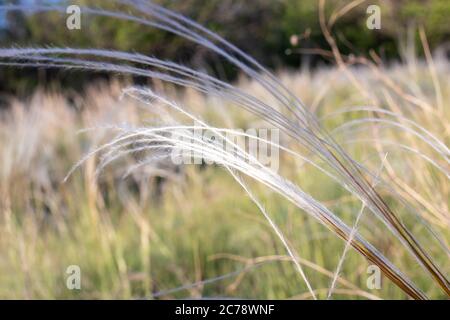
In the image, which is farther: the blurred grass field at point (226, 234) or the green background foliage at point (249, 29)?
the green background foliage at point (249, 29)

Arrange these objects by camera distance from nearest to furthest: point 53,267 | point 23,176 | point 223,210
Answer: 1. point 53,267
2. point 223,210
3. point 23,176

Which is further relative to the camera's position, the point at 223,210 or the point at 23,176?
the point at 23,176

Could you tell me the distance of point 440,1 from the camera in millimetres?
9953

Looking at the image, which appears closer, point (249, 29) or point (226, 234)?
point (226, 234)

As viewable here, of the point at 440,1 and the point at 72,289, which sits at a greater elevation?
the point at 440,1

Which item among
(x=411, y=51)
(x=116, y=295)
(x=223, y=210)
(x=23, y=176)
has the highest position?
(x=411, y=51)

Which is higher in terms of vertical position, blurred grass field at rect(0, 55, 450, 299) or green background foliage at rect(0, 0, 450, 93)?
green background foliage at rect(0, 0, 450, 93)

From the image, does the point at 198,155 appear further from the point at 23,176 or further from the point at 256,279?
the point at 23,176

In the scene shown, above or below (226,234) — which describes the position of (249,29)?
above

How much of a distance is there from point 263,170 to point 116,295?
1.20m

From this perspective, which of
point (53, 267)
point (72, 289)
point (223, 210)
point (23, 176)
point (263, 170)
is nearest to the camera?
point (263, 170)

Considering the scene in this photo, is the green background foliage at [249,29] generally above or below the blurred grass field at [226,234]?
above

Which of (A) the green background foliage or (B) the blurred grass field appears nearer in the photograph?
(B) the blurred grass field

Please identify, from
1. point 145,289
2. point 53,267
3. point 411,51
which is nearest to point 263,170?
point 145,289
